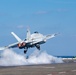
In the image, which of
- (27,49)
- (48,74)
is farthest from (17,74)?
(27,49)

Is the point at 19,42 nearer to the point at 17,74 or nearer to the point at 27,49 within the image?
the point at 27,49

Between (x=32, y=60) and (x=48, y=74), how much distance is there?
77123mm

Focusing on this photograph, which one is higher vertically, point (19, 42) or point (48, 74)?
point (19, 42)

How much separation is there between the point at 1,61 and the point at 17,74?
63.2m

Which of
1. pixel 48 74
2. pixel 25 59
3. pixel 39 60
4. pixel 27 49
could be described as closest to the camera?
pixel 48 74

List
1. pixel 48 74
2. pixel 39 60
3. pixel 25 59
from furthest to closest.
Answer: pixel 39 60
pixel 25 59
pixel 48 74

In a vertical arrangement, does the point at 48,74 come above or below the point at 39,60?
below

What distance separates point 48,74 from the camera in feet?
195

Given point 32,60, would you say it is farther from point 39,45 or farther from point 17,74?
point 17,74

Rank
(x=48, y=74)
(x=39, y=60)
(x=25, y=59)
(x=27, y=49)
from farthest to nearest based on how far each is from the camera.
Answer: (x=39, y=60) → (x=25, y=59) → (x=27, y=49) → (x=48, y=74)

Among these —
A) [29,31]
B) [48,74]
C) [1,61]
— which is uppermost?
[29,31]

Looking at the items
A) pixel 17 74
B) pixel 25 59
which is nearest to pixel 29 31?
pixel 25 59

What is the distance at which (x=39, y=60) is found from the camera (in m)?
140

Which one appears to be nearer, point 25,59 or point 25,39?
point 25,39
